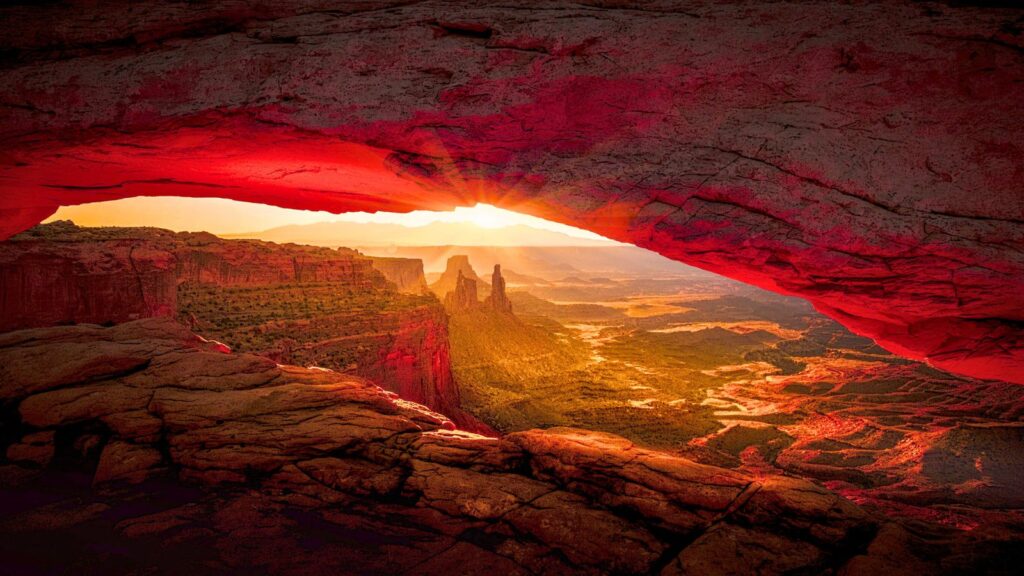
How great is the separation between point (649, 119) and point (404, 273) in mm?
53695

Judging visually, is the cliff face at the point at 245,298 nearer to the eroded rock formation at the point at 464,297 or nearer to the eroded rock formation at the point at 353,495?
the eroded rock formation at the point at 353,495

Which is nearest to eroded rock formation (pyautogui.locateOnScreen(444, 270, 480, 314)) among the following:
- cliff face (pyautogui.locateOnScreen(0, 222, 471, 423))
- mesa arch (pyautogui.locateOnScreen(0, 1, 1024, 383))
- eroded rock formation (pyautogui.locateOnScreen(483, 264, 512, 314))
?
eroded rock formation (pyautogui.locateOnScreen(483, 264, 512, 314))

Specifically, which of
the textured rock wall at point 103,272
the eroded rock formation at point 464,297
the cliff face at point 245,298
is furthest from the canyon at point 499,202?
the eroded rock formation at point 464,297

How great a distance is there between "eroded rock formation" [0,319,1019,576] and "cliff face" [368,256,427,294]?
155 ft

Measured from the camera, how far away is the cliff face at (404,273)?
55006mm

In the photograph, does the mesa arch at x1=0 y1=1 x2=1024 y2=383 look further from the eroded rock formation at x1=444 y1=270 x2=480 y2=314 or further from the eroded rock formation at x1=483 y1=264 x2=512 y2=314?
the eroded rock formation at x1=483 y1=264 x2=512 y2=314

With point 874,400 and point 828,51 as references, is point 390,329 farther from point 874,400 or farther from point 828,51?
point 874,400

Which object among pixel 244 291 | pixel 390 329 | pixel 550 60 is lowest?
pixel 390 329

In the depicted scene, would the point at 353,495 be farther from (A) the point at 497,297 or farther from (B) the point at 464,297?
(A) the point at 497,297

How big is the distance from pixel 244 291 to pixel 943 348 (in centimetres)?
2700

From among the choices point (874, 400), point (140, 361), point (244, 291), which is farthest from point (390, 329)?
point (874, 400)

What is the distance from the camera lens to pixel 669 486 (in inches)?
210

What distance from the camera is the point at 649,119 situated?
5.55 m

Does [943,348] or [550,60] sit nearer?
[550,60]
